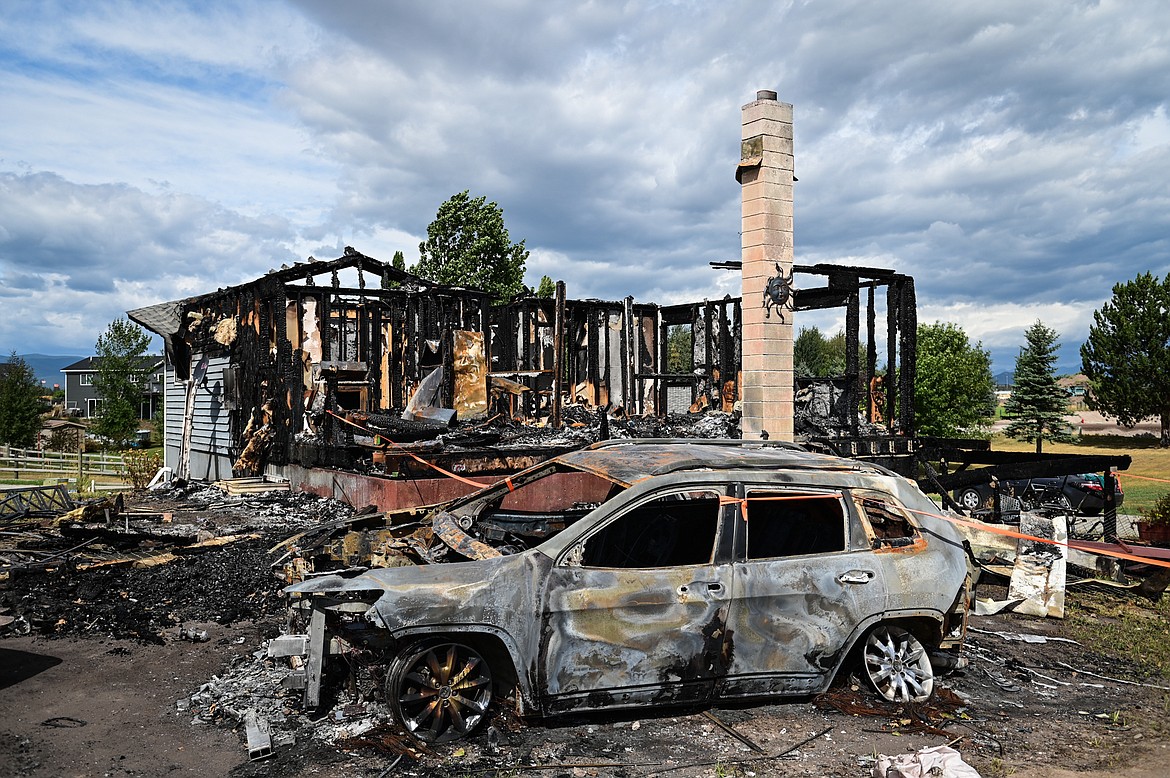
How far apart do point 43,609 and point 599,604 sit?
5.78 m

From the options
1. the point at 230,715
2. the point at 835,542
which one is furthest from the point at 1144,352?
the point at 230,715

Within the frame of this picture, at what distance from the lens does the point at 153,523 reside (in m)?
11.5

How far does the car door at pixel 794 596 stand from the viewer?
4.53 meters

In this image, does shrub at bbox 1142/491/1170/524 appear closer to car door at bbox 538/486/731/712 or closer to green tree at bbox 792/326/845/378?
car door at bbox 538/486/731/712

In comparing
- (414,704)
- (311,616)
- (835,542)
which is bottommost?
(414,704)

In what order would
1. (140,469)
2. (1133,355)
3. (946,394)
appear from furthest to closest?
(1133,355) < (946,394) < (140,469)

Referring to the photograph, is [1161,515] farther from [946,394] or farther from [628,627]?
[946,394]

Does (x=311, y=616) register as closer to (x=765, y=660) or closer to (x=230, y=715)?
(x=230, y=715)

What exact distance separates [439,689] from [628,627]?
1.13 meters

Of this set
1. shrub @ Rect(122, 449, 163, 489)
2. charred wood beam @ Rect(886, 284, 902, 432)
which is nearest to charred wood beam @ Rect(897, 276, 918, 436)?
charred wood beam @ Rect(886, 284, 902, 432)

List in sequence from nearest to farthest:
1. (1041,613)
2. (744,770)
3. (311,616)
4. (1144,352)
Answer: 1. (744,770)
2. (311,616)
3. (1041,613)
4. (1144,352)

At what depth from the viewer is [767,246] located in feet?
39.9

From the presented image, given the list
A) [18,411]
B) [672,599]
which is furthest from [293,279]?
[18,411]

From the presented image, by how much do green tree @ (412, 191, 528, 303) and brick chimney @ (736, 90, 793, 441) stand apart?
26.2 m
